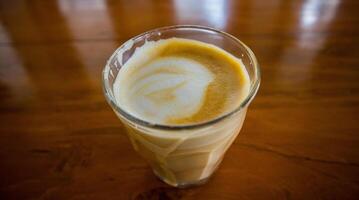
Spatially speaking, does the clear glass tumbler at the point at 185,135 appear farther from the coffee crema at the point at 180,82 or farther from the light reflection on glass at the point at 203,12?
the light reflection on glass at the point at 203,12

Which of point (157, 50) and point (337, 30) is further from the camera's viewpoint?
point (337, 30)

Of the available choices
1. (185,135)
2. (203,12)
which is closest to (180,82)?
(185,135)

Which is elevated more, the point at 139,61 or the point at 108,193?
the point at 139,61

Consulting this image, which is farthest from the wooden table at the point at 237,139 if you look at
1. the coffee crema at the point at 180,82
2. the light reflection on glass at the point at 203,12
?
the coffee crema at the point at 180,82

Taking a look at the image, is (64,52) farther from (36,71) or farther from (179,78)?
(179,78)

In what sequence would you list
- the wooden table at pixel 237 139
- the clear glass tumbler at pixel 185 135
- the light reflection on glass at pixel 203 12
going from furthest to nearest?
1. the light reflection on glass at pixel 203 12
2. the wooden table at pixel 237 139
3. the clear glass tumbler at pixel 185 135

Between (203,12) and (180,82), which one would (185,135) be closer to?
(180,82)

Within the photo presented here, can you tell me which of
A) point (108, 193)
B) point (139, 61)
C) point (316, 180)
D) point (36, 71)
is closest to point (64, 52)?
point (36, 71)
